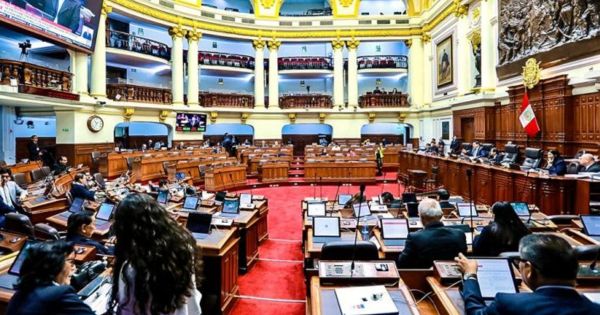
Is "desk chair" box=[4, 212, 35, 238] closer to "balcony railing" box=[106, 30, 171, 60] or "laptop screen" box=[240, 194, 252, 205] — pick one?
"laptop screen" box=[240, 194, 252, 205]

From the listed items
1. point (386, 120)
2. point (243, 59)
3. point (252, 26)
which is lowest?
point (386, 120)

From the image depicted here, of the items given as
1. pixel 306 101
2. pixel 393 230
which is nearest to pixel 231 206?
pixel 393 230

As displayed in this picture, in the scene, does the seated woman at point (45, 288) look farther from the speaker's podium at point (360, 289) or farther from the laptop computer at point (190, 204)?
the laptop computer at point (190, 204)

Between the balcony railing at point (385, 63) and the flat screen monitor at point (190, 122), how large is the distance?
975cm

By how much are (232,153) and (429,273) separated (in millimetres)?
15920

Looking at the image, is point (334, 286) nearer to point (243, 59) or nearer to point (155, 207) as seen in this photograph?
point (155, 207)

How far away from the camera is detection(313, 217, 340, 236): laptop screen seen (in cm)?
407

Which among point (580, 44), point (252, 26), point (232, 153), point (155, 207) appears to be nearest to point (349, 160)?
point (232, 153)

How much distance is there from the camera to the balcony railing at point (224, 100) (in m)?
20.0

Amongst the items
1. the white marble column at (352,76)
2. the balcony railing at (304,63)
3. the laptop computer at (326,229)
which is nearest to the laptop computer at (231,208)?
the laptop computer at (326,229)

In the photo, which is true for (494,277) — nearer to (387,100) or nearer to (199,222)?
(199,222)

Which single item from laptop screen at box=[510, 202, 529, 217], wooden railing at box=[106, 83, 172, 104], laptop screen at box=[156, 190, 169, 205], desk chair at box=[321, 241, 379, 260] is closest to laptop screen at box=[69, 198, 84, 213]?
laptop screen at box=[156, 190, 169, 205]

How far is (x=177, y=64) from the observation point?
18.1 m

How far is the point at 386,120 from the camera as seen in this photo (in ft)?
69.4
